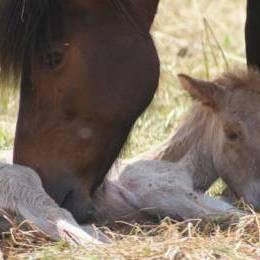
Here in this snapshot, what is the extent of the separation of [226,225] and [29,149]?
0.79 m

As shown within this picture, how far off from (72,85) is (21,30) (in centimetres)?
28

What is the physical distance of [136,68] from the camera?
4496 millimetres

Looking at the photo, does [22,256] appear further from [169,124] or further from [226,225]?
[169,124]

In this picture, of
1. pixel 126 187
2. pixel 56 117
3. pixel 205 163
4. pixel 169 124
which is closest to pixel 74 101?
pixel 56 117

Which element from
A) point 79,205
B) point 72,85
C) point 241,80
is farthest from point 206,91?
point 79,205

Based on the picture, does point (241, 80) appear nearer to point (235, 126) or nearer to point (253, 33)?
point (235, 126)

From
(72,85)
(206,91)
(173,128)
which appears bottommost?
(173,128)

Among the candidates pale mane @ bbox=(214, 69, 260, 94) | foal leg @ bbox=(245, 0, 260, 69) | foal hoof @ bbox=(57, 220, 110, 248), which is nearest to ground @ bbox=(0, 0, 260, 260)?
foal hoof @ bbox=(57, 220, 110, 248)

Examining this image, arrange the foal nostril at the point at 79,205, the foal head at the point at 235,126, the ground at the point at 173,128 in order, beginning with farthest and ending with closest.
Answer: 1. the foal head at the point at 235,126
2. the foal nostril at the point at 79,205
3. the ground at the point at 173,128

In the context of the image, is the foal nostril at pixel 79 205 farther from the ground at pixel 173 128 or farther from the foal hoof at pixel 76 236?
the foal hoof at pixel 76 236

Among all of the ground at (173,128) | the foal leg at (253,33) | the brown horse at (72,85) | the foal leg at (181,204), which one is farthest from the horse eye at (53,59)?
the foal leg at (253,33)

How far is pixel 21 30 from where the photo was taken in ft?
14.4

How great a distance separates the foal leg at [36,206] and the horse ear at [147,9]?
81 centimetres

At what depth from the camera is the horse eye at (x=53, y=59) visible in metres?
4.44
